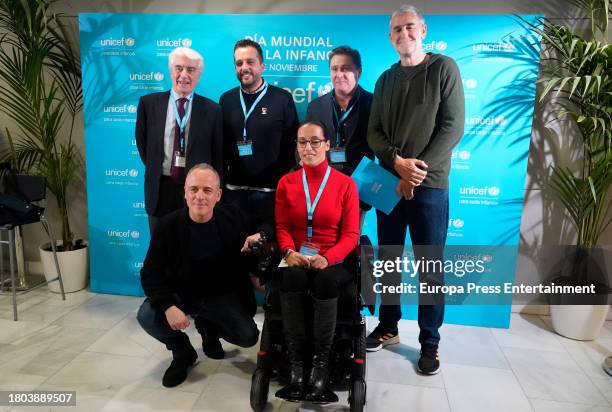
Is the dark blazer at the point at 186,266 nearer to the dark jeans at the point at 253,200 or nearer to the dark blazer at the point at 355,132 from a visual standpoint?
the dark jeans at the point at 253,200

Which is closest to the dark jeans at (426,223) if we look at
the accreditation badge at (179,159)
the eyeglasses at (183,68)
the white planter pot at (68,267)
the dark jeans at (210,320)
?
the dark jeans at (210,320)

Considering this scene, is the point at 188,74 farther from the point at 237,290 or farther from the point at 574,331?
the point at 574,331

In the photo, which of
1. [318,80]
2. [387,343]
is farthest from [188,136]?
[387,343]

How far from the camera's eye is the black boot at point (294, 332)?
92.0 inches

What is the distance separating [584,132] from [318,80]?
1845 millimetres

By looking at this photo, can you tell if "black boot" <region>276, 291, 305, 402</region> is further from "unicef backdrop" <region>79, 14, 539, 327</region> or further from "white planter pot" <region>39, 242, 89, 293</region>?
"white planter pot" <region>39, 242, 89, 293</region>

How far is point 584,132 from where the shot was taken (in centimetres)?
318

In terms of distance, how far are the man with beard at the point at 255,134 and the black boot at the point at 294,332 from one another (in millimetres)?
929

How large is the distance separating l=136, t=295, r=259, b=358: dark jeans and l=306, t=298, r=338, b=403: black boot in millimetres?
471

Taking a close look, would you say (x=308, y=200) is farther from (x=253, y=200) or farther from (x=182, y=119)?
(x=182, y=119)

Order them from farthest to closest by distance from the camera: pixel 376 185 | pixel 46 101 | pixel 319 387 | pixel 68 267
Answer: pixel 68 267, pixel 46 101, pixel 376 185, pixel 319 387

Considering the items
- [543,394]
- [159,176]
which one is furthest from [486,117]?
[159,176]

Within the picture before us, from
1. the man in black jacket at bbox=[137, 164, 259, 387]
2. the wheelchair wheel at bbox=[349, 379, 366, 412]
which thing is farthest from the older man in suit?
the wheelchair wheel at bbox=[349, 379, 366, 412]

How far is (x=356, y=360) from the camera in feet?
7.87
